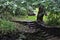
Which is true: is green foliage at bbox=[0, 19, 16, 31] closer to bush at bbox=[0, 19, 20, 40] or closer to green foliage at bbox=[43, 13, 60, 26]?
bush at bbox=[0, 19, 20, 40]

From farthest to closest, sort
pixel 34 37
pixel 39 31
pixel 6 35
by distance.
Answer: pixel 39 31
pixel 34 37
pixel 6 35

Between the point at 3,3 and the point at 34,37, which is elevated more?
the point at 3,3

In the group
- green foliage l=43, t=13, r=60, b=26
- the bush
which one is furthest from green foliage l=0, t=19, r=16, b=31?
green foliage l=43, t=13, r=60, b=26

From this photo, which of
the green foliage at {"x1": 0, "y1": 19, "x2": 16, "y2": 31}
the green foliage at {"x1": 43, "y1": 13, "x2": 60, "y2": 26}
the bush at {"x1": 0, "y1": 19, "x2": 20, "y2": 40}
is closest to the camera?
the bush at {"x1": 0, "y1": 19, "x2": 20, "y2": 40}

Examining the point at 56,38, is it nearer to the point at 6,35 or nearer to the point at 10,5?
the point at 6,35

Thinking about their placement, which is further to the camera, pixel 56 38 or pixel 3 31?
pixel 56 38

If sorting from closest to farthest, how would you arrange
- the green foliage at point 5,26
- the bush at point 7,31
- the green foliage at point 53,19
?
the bush at point 7,31, the green foliage at point 5,26, the green foliage at point 53,19

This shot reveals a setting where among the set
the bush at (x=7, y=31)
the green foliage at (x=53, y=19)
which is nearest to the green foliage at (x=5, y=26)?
the bush at (x=7, y=31)

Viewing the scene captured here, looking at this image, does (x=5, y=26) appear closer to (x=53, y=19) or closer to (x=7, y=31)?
(x=7, y=31)

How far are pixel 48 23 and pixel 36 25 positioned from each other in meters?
0.72

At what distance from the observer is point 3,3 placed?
5.59 meters

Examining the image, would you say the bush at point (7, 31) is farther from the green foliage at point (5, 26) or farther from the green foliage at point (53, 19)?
the green foliage at point (53, 19)

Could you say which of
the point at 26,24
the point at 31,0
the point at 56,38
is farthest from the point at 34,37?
the point at 31,0

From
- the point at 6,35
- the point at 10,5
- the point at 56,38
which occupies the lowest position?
the point at 56,38
